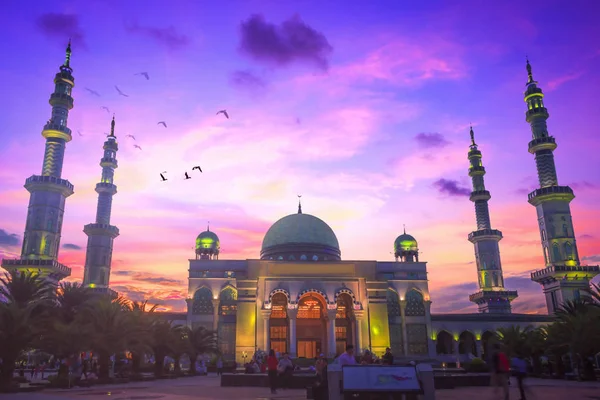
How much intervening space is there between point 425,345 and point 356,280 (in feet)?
40.2

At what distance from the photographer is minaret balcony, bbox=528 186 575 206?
58.0 metres

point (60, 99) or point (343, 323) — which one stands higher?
point (60, 99)

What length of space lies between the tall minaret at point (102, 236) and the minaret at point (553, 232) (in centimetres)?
5594

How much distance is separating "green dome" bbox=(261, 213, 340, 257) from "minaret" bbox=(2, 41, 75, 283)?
972 inches

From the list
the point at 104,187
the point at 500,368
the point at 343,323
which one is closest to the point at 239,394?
the point at 500,368

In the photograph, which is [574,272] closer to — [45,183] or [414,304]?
[414,304]

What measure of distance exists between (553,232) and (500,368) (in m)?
53.1

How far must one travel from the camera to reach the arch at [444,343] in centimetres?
6088

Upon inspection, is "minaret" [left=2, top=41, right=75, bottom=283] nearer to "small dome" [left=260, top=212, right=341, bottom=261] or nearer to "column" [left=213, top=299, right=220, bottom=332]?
"column" [left=213, top=299, right=220, bottom=332]

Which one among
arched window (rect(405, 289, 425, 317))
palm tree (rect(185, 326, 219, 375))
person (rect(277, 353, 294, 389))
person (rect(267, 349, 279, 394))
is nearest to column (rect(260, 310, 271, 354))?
palm tree (rect(185, 326, 219, 375))

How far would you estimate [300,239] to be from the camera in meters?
60.7

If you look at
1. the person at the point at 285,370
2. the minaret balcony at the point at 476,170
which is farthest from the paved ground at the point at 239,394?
the minaret balcony at the point at 476,170

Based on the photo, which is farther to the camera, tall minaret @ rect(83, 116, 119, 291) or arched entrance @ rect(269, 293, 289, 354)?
tall minaret @ rect(83, 116, 119, 291)

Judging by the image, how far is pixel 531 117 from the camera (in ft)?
208
